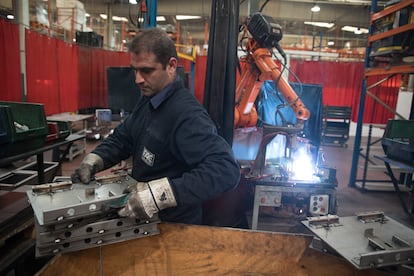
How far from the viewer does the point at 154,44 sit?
4.57 feet

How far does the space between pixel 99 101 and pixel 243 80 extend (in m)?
7.17

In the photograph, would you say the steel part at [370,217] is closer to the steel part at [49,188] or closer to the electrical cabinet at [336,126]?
the steel part at [49,188]

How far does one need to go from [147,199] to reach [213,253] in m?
0.40

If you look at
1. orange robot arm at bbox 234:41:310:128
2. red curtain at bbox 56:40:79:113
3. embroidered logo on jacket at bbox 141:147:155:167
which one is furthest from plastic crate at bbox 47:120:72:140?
red curtain at bbox 56:40:79:113

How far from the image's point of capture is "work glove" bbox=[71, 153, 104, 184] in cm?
144

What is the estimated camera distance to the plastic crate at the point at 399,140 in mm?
3034

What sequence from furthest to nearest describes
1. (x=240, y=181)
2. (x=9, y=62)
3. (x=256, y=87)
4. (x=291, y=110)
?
(x=9, y=62), (x=291, y=110), (x=256, y=87), (x=240, y=181)

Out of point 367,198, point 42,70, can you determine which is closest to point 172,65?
point 367,198

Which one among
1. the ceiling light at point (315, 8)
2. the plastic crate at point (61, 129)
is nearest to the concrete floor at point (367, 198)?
the plastic crate at point (61, 129)

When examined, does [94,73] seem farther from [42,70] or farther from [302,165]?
[302,165]

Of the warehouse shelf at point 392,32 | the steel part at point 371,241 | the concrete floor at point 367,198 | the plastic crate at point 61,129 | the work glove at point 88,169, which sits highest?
the warehouse shelf at point 392,32

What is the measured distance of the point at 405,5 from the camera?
3.32 meters

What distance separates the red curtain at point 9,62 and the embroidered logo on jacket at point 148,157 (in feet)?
16.5

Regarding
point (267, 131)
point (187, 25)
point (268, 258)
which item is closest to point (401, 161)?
point (267, 131)
